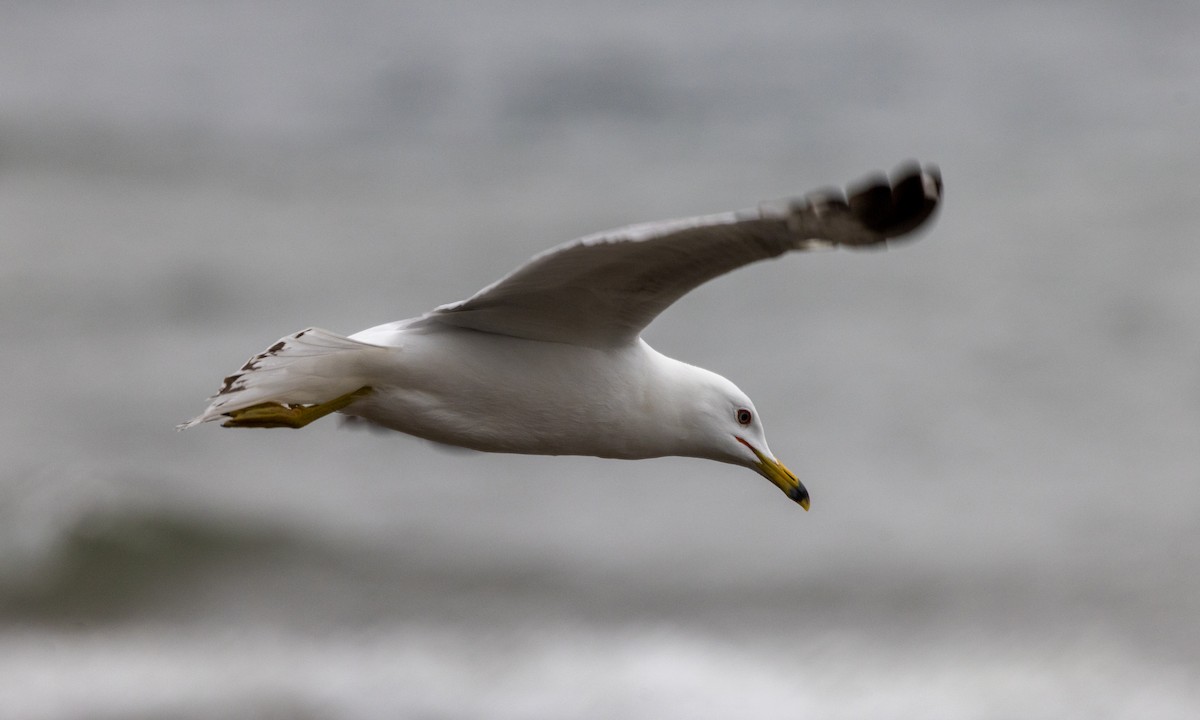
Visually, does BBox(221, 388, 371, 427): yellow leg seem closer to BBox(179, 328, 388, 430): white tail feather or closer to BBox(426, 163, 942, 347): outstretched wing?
BBox(179, 328, 388, 430): white tail feather

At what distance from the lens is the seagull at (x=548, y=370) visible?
5.30 m

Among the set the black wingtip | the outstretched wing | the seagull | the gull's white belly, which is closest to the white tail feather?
the seagull

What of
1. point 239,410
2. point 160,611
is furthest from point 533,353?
point 160,611

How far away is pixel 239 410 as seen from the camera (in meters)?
5.50

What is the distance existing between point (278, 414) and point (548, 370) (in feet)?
3.36

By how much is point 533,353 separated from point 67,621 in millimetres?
16179

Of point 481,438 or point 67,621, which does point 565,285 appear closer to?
point 481,438

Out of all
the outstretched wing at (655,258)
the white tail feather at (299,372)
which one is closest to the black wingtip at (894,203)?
the outstretched wing at (655,258)

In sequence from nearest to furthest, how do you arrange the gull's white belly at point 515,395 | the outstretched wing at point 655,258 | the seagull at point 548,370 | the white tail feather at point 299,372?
the outstretched wing at point 655,258 < the seagull at point 548,370 < the white tail feather at point 299,372 < the gull's white belly at point 515,395

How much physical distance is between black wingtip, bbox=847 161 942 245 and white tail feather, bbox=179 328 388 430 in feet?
6.09

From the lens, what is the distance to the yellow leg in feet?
→ 18.0

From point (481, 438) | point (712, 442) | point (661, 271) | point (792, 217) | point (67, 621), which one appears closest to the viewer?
point (792, 217)

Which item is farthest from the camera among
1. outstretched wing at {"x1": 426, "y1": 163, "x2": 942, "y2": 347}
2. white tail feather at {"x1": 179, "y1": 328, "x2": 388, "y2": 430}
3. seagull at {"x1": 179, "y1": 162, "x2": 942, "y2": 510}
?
white tail feather at {"x1": 179, "y1": 328, "x2": 388, "y2": 430}

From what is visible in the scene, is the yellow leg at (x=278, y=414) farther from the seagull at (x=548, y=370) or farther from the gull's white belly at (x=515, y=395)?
the gull's white belly at (x=515, y=395)
